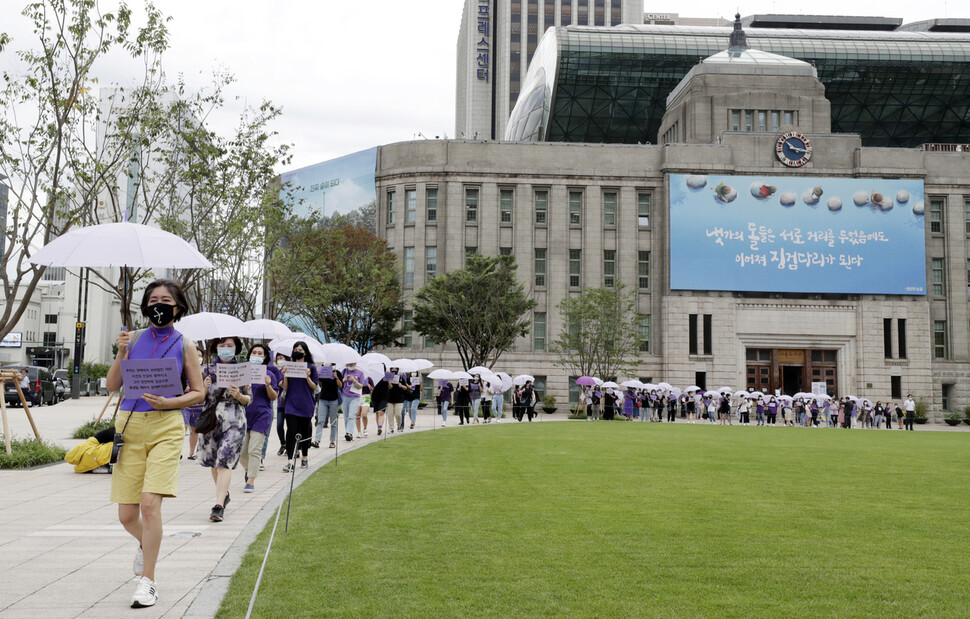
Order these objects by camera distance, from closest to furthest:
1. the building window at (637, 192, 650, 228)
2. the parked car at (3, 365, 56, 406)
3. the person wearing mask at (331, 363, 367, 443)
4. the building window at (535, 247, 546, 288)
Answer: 1. the person wearing mask at (331, 363, 367, 443)
2. the parked car at (3, 365, 56, 406)
3. the building window at (535, 247, 546, 288)
4. the building window at (637, 192, 650, 228)

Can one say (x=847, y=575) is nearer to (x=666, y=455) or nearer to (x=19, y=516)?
(x=19, y=516)

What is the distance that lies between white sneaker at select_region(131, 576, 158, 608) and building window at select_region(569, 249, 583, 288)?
5385cm

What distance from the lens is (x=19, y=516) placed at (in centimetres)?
951

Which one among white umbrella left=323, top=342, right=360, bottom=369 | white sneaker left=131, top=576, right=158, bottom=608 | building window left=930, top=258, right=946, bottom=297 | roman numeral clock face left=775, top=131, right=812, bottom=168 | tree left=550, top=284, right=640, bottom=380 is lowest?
white sneaker left=131, top=576, right=158, bottom=608

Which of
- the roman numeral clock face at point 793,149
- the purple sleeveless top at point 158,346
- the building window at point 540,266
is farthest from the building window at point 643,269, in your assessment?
the purple sleeveless top at point 158,346

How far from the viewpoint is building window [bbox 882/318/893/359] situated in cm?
5669

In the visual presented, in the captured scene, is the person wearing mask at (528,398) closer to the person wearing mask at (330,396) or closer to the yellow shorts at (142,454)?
the person wearing mask at (330,396)

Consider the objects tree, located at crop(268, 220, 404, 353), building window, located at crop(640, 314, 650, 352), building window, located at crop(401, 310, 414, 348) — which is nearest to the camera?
tree, located at crop(268, 220, 404, 353)

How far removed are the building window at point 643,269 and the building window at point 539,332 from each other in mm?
6846

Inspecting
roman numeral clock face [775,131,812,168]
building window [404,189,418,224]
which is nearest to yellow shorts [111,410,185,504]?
building window [404,189,418,224]

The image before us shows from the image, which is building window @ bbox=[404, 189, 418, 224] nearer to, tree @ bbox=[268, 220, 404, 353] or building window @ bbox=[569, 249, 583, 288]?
tree @ bbox=[268, 220, 404, 353]

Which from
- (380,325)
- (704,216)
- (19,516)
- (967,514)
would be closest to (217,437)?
(19,516)

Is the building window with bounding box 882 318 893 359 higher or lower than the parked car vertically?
higher

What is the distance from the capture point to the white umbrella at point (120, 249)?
771cm
